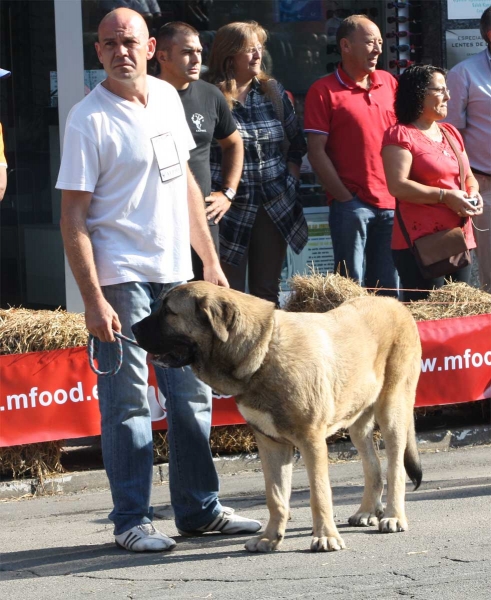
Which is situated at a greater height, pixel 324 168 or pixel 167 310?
pixel 324 168

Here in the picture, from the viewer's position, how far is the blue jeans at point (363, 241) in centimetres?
859

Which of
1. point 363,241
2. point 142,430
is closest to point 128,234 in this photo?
point 142,430

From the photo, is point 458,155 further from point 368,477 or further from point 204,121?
point 368,477

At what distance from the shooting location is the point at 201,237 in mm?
5766

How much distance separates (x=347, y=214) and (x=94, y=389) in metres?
2.57

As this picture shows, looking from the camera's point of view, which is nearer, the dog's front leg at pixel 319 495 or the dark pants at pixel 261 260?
the dog's front leg at pixel 319 495

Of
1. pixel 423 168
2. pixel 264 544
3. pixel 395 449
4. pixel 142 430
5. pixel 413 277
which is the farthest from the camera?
pixel 413 277

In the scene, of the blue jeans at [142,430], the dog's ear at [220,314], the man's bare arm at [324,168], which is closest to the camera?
the dog's ear at [220,314]

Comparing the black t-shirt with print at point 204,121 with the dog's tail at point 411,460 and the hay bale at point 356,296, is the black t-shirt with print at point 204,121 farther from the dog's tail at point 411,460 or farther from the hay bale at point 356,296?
the dog's tail at point 411,460

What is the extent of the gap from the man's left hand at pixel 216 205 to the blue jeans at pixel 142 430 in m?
2.28

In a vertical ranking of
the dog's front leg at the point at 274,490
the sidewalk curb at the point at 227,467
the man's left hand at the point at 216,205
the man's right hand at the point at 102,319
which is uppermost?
the man's left hand at the point at 216,205

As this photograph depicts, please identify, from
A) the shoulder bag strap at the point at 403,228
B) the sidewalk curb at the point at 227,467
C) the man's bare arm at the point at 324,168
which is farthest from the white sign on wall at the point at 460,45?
the sidewalk curb at the point at 227,467

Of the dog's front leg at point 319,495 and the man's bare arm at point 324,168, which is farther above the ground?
the man's bare arm at point 324,168

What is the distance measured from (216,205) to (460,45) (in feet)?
13.8
